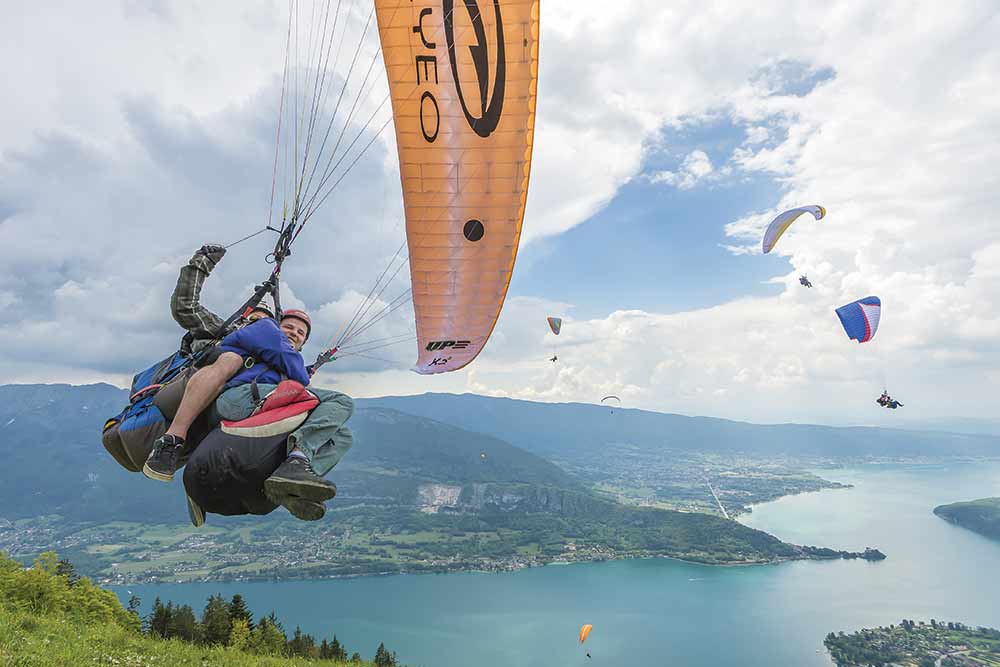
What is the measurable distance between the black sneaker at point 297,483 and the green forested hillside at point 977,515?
131292mm

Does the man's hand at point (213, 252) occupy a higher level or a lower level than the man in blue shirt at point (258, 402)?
higher

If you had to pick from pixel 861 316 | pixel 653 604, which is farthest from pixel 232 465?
pixel 653 604

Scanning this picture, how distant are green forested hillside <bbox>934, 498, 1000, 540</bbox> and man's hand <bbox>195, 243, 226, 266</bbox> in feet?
432

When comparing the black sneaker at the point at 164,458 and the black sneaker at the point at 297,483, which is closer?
the black sneaker at the point at 297,483

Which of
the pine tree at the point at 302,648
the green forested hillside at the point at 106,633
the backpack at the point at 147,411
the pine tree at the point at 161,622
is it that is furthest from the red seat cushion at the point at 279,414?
the pine tree at the point at 302,648

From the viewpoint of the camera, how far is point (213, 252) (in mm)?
3195

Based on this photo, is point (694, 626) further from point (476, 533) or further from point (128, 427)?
point (128, 427)

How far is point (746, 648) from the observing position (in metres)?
51.8

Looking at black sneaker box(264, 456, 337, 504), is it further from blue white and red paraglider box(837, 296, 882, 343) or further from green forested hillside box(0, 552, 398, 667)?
blue white and red paraglider box(837, 296, 882, 343)

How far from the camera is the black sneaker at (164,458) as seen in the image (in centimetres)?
266

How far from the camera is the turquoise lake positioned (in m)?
51.8

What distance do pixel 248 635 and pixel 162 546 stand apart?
10247 centimetres

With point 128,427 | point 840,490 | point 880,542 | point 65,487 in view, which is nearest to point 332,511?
point 65,487

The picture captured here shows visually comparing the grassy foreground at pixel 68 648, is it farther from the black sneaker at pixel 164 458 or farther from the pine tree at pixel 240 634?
the pine tree at pixel 240 634
